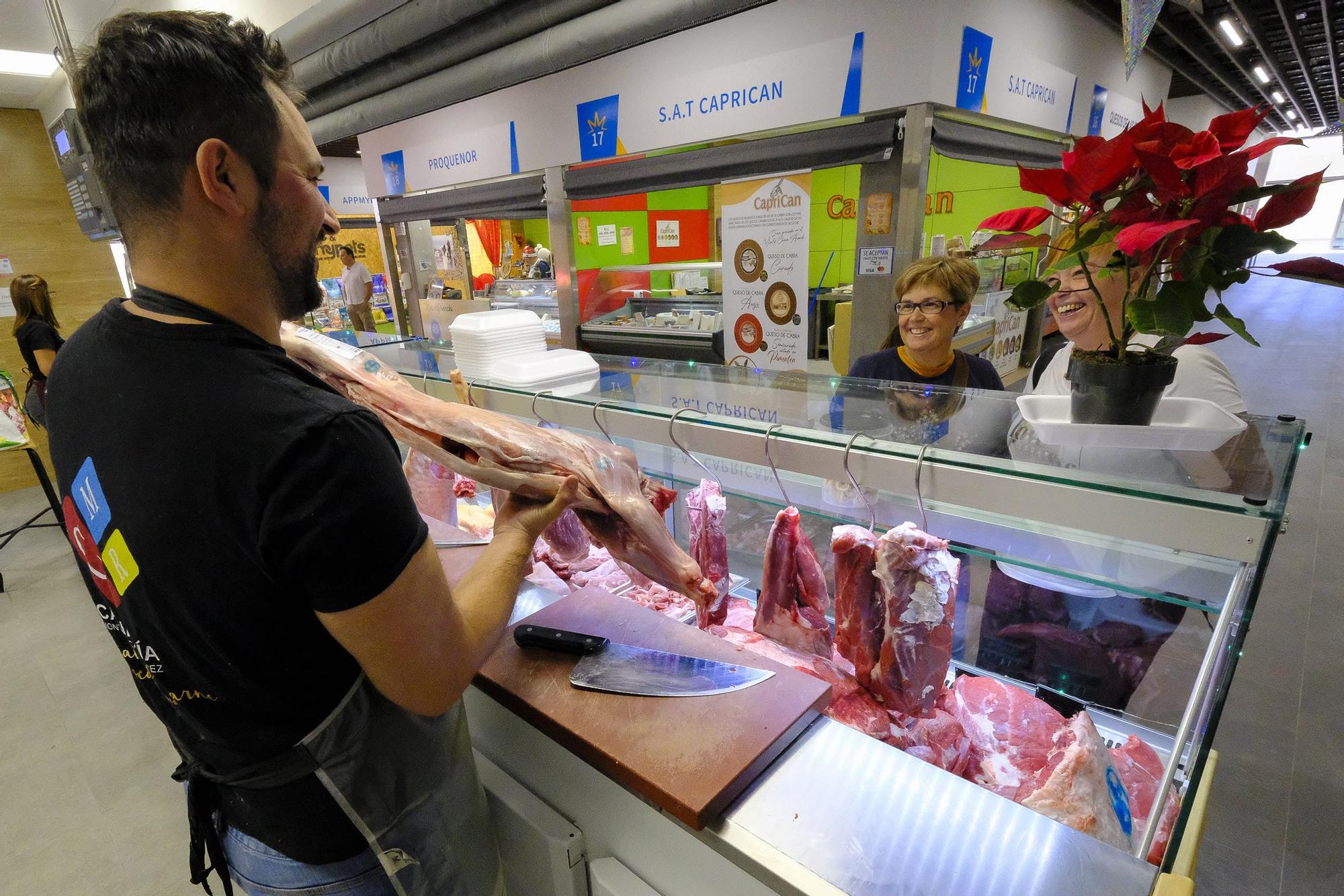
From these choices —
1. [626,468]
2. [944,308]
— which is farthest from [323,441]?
[944,308]

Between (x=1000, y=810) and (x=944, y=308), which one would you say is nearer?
(x=1000, y=810)

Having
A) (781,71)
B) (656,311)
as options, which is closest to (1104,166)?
(781,71)

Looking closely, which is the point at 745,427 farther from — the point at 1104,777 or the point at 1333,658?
the point at 1333,658

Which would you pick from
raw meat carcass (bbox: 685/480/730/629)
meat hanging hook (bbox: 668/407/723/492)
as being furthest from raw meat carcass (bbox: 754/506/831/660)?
meat hanging hook (bbox: 668/407/723/492)

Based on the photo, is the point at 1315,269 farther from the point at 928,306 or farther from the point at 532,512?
the point at 928,306

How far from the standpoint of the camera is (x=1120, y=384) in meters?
1.02

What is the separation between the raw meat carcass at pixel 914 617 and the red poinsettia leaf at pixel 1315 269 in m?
0.64

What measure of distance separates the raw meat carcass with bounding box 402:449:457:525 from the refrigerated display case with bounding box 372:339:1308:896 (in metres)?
0.46

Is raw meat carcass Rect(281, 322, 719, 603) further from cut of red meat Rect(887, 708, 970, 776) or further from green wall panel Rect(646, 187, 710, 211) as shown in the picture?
green wall panel Rect(646, 187, 710, 211)

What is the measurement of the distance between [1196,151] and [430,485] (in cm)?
205

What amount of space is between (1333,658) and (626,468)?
422 centimetres

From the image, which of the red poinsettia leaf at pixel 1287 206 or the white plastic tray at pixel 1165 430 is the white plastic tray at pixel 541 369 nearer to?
the white plastic tray at pixel 1165 430

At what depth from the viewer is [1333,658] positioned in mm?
3283

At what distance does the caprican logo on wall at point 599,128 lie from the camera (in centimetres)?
473
